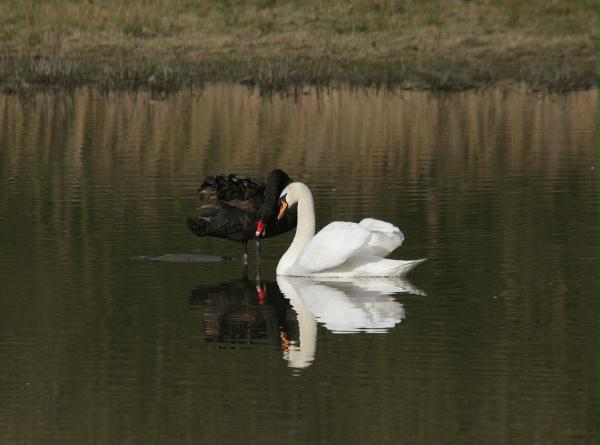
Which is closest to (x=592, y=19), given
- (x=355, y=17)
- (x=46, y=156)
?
(x=355, y=17)

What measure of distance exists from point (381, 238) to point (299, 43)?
31.0 meters

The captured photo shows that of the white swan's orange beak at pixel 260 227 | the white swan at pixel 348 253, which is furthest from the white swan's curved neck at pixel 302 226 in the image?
the white swan's orange beak at pixel 260 227

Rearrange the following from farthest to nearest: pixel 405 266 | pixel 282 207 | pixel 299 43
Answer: pixel 299 43 < pixel 282 207 < pixel 405 266

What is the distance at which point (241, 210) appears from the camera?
593 inches

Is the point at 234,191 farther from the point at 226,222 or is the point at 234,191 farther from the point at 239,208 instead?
the point at 226,222

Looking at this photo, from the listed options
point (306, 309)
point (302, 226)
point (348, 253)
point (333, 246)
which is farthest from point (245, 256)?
point (306, 309)

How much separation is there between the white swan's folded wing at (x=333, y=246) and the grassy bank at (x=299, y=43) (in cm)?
2449

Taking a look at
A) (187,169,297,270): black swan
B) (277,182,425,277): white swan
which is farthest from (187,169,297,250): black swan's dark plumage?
(277,182,425,277): white swan

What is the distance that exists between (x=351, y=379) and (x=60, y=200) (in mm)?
10021

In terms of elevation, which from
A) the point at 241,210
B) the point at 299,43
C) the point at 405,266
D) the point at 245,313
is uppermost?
the point at 241,210

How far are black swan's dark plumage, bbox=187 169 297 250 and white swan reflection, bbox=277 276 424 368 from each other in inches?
39.1

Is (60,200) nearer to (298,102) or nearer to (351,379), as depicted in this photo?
(351,379)

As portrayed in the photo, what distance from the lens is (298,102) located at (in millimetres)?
35062

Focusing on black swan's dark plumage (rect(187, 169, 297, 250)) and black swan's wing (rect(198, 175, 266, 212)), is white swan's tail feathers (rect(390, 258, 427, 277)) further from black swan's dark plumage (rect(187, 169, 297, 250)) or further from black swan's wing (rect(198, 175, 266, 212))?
black swan's wing (rect(198, 175, 266, 212))
